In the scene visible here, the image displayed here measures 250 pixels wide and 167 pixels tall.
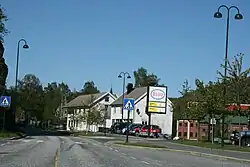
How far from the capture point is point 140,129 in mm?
75875

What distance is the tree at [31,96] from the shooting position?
136750 mm

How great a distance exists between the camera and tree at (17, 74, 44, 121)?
137 meters

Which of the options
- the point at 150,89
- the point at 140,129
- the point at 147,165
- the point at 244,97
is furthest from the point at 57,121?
the point at 147,165

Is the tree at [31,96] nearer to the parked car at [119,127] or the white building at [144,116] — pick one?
the white building at [144,116]

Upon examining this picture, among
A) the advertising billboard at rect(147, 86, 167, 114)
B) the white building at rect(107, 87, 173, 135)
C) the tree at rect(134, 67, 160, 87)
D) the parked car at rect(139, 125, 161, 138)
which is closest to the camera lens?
the advertising billboard at rect(147, 86, 167, 114)

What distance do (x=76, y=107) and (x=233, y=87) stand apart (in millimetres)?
81745

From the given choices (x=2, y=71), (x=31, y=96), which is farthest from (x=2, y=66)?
(x=31, y=96)

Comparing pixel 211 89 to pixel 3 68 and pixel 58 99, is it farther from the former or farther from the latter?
pixel 58 99

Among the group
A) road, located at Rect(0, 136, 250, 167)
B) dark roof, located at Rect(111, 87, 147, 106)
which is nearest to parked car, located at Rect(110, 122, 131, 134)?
dark roof, located at Rect(111, 87, 147, 106)

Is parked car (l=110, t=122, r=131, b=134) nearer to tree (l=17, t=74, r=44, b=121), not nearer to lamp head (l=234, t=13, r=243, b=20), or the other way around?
tree (l=17, t=74, r=44, b=121)

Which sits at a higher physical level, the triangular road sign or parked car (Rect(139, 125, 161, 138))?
the triangular road sign

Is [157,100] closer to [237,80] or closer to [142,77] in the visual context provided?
[237,80]

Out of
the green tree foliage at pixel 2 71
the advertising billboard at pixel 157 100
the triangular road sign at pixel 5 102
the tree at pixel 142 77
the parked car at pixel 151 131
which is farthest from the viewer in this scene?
the tree at pixel 142 77

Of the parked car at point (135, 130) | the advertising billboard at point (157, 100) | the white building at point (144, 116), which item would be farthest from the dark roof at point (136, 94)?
the advertising billboard at point (157, 100)
